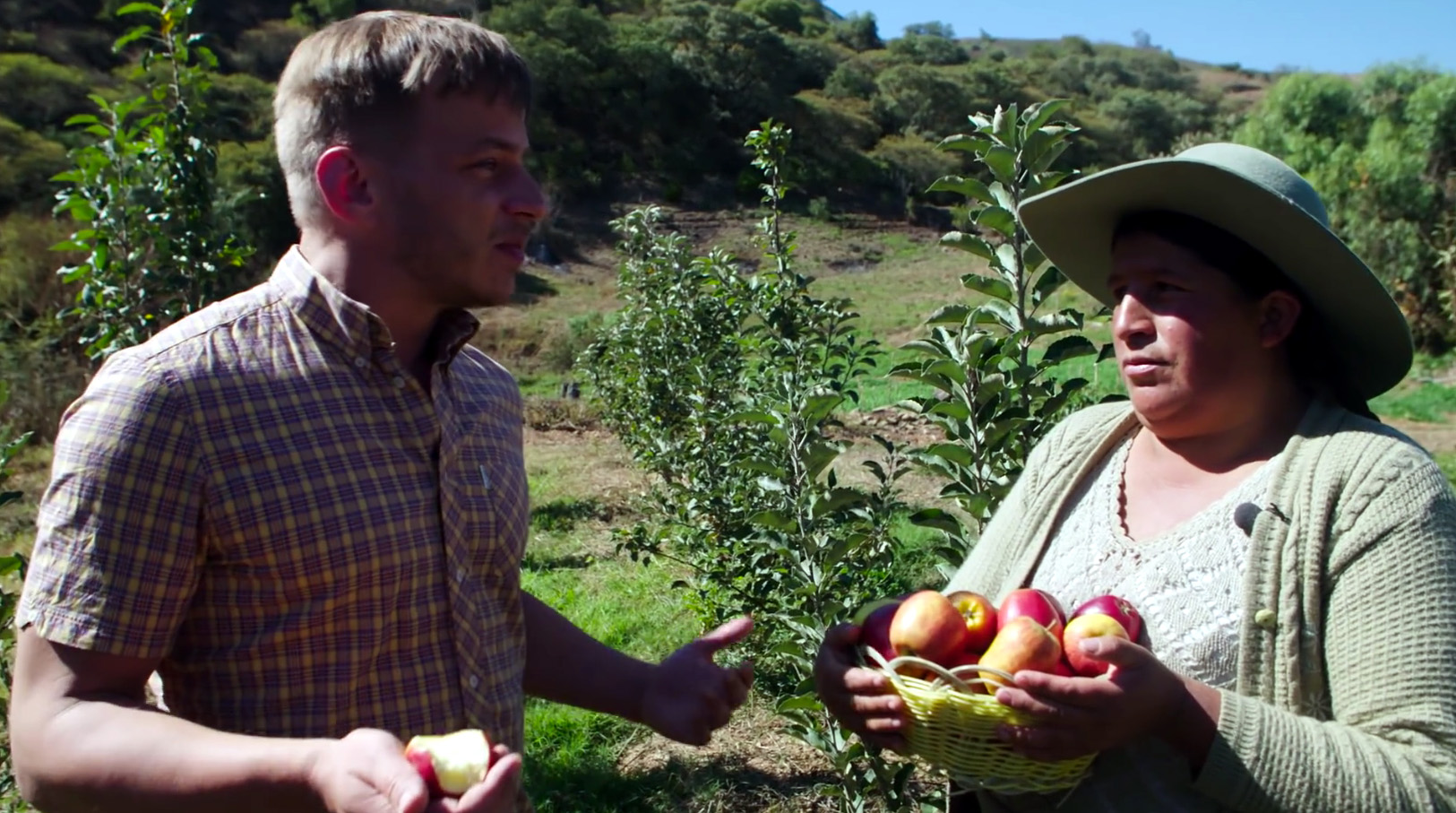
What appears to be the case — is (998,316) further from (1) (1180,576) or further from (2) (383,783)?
(2) (383,783)

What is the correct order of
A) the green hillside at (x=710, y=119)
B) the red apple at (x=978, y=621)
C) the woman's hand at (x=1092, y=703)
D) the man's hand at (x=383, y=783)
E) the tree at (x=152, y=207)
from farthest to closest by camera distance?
the green hillside at (x=710, y=119), the tree at (x=152, y=207), the red apple at (x=978, y=621), the woman's hand at (x=1092, y=703), the man's hand at (x=383, y=783)

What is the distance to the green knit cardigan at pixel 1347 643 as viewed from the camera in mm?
1479

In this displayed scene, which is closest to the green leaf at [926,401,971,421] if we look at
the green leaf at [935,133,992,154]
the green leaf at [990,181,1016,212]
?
the green leaf at [990,181,1016,212]

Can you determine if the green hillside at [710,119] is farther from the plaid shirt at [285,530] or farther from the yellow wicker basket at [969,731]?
the yellow wicker basket at [969,731]

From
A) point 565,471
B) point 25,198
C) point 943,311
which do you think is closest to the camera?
point 943,311

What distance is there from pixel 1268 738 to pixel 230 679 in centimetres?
133

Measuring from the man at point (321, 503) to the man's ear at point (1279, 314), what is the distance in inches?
40.8

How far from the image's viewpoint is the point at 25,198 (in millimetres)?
23297

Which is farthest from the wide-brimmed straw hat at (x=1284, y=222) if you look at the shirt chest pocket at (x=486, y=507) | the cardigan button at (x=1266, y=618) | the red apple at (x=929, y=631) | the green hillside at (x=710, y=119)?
the green hillside at (x=710, y=119)

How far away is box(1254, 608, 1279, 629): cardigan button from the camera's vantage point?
1551 mm

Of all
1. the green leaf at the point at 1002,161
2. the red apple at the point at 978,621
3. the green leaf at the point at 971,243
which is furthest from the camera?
the green leaf at the point at 971,243

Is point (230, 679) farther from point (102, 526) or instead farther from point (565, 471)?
point (565, 471)

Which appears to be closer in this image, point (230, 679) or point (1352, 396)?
point (230, 679)

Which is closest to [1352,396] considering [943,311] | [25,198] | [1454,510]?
[1454,510]
